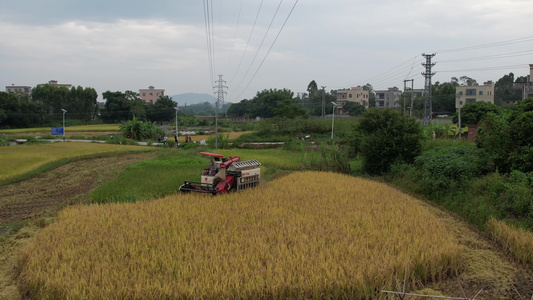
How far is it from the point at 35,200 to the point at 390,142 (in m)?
13.3

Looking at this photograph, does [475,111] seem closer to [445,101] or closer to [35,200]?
[445,101]

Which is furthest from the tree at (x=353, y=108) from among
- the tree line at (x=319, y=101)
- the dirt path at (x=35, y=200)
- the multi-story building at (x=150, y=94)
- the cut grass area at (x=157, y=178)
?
the multi-story building at (x=150, y=94)

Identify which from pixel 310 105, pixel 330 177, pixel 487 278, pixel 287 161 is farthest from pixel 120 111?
pixel 487 278

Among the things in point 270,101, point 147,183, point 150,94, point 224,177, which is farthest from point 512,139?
point 150,94

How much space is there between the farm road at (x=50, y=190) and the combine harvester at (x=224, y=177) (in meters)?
3.60

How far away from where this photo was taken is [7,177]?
14.9m

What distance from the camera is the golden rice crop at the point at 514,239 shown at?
21.8 ft

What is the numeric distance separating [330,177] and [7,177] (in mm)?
12534

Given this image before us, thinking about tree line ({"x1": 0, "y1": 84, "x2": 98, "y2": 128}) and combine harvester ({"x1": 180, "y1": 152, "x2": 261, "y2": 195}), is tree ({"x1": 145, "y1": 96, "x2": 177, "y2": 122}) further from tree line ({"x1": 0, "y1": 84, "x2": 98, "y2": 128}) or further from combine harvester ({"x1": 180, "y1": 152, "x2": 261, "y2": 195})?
combine harvester ({"x1": 180, "y1": 152, "x2": 261, "y2": 195})

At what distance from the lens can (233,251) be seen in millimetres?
6098

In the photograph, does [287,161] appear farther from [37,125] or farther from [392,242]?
[37,125]

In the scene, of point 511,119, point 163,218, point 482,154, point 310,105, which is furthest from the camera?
point 310,105

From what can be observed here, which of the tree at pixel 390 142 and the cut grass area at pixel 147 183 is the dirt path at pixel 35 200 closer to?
the cut grass area at pixel 147 183

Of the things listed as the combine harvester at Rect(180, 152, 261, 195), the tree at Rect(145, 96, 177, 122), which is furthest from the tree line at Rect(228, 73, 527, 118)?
the combine harvester at Rect(180, 152, 261, 195)
